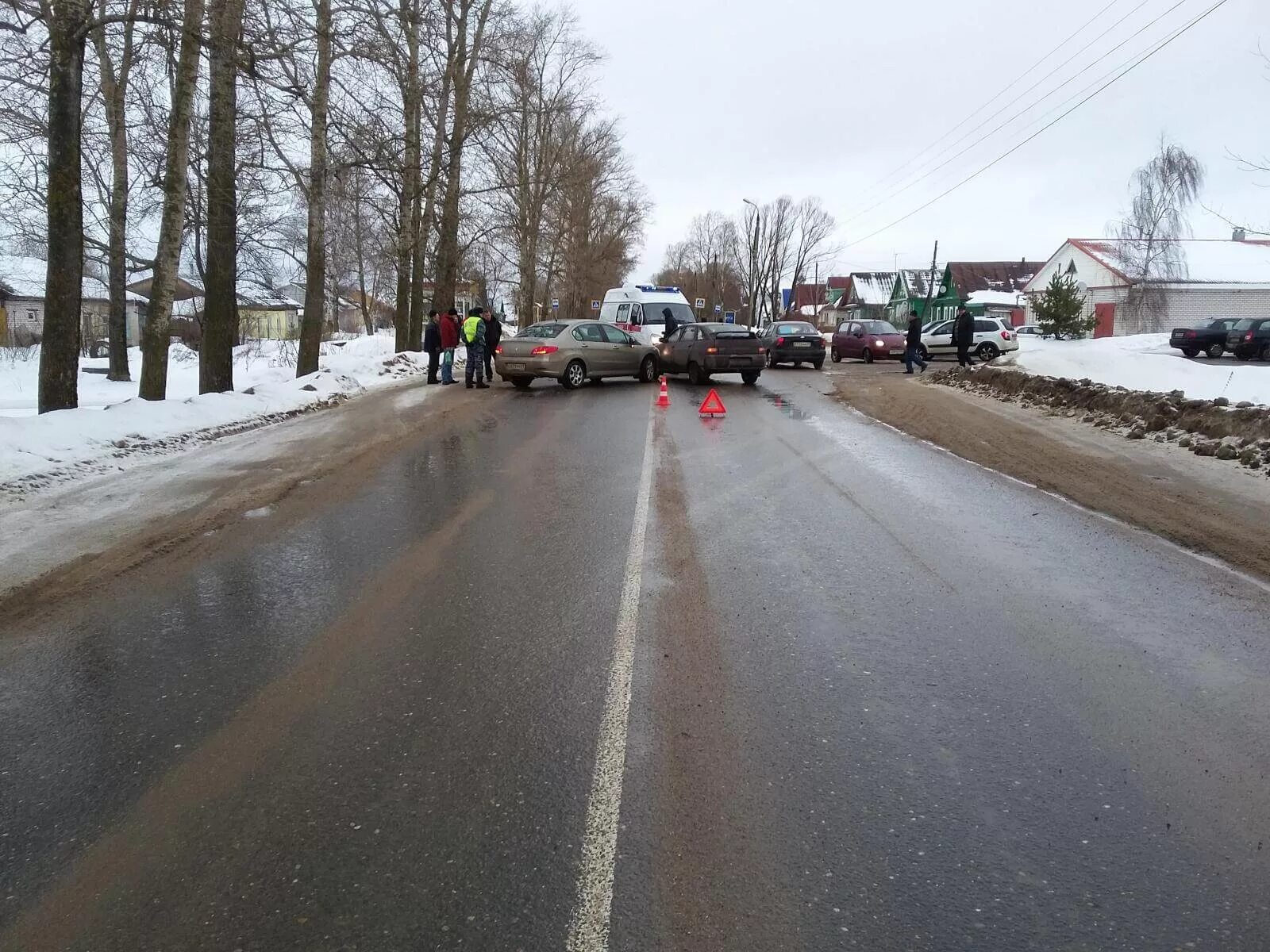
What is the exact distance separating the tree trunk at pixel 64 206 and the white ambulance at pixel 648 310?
15.9m

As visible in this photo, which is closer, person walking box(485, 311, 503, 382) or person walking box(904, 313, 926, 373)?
person walking box(485, 311, 503, 382)

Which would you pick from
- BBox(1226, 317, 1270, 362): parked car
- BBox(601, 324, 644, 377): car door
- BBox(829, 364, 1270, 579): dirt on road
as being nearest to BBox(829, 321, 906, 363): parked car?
BBox(1226, 317, 1270, 362): parked car

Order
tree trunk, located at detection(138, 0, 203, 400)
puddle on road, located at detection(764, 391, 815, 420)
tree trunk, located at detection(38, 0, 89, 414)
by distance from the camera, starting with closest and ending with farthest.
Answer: tree trunk, located at detection(38, 0, 89, 414) → tree trunk, located at detection(138, 0, 203, 400) → puddle on road, located at detection(764, 391, 815, 420)

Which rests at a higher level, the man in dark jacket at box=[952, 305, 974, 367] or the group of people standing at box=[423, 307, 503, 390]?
the man in dark jacket at box=[952, 305, 974, 367]

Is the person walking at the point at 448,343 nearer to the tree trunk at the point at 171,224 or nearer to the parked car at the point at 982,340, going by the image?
the tree trunk at the point at 171,224

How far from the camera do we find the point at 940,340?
31.8m

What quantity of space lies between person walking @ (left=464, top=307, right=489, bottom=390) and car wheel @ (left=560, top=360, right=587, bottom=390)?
5.75ft

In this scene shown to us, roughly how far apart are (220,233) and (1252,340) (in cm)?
2939

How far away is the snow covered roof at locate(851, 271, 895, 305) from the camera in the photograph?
8947 centimetres

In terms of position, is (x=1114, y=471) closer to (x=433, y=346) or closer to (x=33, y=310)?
(x=433, y=346)

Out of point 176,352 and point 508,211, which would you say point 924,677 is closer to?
point 508,211

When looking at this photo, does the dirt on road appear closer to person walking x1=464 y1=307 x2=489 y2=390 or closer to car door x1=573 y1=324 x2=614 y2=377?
car door x1=573 y1=324 x2=614 y2=377

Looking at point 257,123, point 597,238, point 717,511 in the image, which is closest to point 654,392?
point 257,123

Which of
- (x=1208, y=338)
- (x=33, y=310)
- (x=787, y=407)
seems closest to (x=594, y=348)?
(x=787, y=407)
